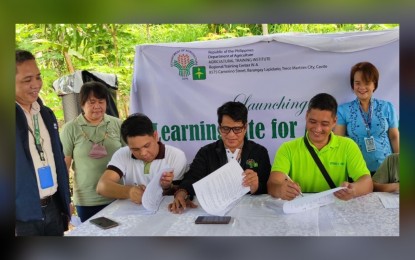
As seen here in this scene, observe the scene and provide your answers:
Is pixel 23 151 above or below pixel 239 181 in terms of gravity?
above

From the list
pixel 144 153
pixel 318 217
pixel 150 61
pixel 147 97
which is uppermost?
pixel 150 61

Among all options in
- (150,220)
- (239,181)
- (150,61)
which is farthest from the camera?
(150,61)

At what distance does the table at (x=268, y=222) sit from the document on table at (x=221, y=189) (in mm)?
49

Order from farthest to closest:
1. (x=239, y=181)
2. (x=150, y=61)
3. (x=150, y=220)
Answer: (x=150, y=61) < (x=239, y=181) < (x=150, y=220)

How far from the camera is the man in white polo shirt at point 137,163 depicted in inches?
104

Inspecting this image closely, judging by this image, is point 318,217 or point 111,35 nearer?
point 318,217

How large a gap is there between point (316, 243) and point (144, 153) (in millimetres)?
1060

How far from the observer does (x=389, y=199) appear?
2.50 metres

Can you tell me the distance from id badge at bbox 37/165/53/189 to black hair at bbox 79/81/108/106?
432 mm

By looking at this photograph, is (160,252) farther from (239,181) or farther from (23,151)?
(23,151)

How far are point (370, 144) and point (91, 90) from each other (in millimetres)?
1644

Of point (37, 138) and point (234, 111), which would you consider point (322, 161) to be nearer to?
point (234, 111)

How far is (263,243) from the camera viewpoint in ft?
8.01
